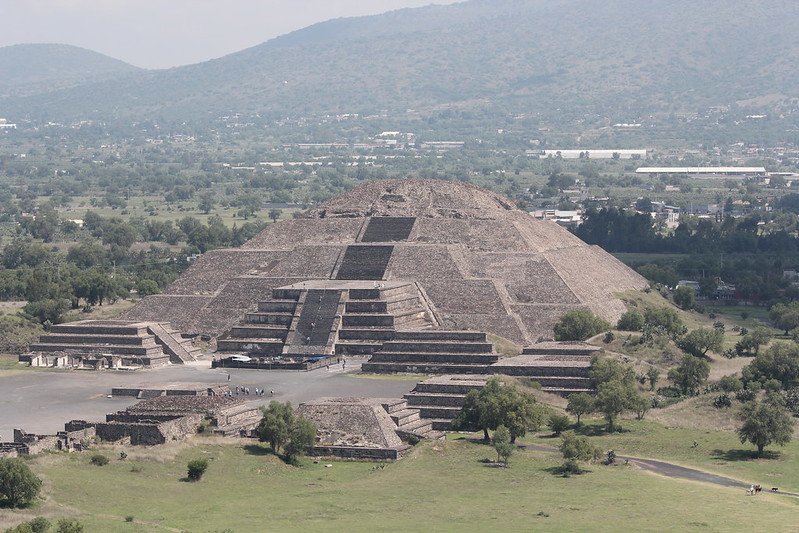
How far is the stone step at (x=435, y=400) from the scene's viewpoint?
7362cm

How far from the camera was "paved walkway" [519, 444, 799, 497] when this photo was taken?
204 ft

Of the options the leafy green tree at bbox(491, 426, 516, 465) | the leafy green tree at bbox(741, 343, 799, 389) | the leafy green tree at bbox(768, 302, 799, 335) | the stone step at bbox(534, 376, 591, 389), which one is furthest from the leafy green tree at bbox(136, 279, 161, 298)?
the leafy green tree at bbox(491, 426, 516, 465)

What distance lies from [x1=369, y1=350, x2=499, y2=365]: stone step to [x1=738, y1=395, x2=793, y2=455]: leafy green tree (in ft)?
61.7

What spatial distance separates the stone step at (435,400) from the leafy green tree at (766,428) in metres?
12.6

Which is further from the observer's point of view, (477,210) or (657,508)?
(477,210)

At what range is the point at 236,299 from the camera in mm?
102875

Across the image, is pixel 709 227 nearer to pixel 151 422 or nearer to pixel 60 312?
pixel 60 312

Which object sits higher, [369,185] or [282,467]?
[369,185]

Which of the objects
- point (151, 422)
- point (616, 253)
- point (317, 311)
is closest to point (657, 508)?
point (151, 422)

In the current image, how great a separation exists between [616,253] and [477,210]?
37870 mm

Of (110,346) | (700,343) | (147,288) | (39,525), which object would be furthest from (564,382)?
(147,288)

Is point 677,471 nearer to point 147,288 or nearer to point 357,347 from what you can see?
point 357,347

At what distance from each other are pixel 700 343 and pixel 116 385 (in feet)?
100

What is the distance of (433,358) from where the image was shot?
86375 mm
